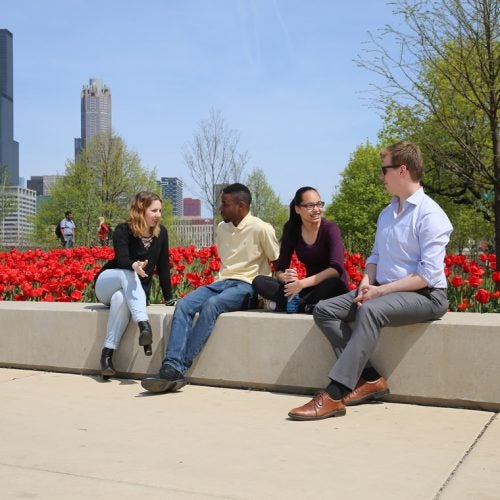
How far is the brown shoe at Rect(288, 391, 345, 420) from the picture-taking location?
14.0ft

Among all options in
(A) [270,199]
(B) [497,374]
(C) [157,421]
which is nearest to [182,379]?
(C) [157,421]

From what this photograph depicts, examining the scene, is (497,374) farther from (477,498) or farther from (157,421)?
(157,421)

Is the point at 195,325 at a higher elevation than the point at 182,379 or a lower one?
higher

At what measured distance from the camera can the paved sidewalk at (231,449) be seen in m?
3.09

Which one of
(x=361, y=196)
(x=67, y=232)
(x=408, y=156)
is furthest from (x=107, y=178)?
(x=408, y=156)

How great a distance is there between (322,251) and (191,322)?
3.47 ft

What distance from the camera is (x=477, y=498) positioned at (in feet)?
9.67

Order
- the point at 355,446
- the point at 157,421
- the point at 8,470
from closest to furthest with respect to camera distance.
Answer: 1. the point at 8,470
2. the point at 355,446
3. the point at 157,421

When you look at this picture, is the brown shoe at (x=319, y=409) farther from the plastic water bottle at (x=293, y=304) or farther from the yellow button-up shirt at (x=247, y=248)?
the yellow button-up shirt at (x=247, y=248)

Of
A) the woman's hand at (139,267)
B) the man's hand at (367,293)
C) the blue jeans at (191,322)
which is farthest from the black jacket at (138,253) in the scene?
the man's hand at (367,293)

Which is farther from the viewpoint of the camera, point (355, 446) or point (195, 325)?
point (195, 325)

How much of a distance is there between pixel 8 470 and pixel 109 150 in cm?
4277

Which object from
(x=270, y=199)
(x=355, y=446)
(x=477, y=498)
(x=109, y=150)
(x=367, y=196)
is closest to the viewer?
(x=477, y=498)

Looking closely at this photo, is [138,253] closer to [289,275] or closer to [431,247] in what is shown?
[289,275]
